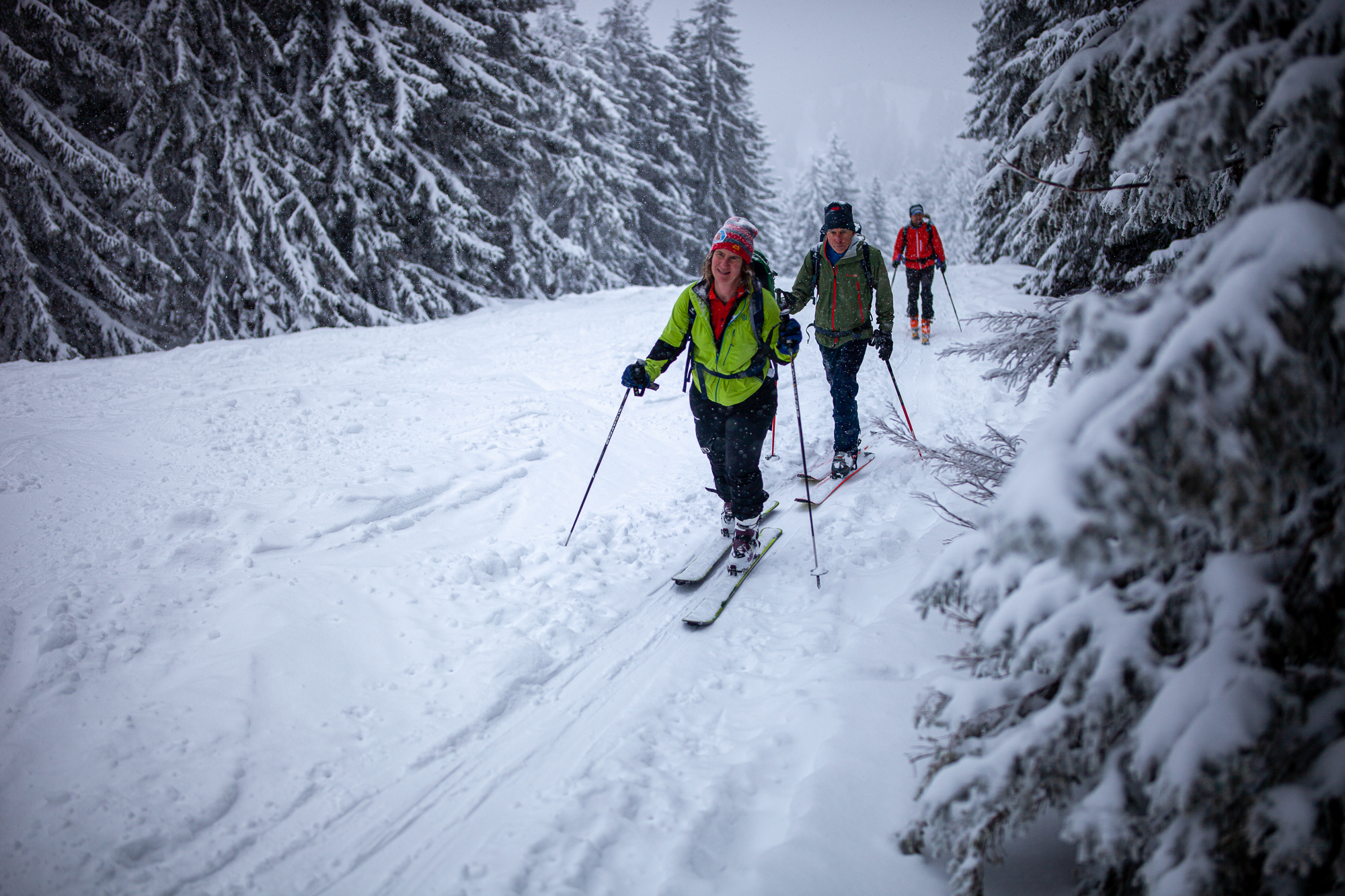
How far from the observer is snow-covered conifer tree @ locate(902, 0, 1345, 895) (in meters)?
1.21

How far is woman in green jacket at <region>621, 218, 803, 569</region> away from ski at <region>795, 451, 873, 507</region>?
1.06 m

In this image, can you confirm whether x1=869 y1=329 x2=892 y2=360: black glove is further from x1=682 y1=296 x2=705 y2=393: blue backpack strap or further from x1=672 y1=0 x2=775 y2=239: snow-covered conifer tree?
x1=672 y1=0 x2=775 y2=239: snow-covered conifer tree

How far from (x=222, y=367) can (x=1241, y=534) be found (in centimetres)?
1121

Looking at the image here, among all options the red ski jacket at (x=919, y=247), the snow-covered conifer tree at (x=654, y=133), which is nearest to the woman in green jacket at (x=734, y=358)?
the red ski jacket at (x=919, y=247)

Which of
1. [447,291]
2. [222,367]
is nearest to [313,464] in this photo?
[222,367]

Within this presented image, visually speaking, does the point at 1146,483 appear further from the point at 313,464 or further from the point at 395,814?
the point at 313,464

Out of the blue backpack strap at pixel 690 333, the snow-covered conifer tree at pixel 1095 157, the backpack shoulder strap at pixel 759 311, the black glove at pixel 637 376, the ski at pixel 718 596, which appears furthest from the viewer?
the black glove at pixel 637 376

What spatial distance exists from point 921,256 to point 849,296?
5669 mm

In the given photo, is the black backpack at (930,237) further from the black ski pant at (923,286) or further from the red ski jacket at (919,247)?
the black ski pant at (923,286)

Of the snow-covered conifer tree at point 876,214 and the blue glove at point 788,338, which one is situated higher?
the snow-covered conifer tree at point 876,214

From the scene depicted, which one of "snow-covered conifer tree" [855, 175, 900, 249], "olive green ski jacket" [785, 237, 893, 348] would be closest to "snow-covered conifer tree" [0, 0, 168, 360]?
"olive green ski jacket" [785, 237, 893, 348]

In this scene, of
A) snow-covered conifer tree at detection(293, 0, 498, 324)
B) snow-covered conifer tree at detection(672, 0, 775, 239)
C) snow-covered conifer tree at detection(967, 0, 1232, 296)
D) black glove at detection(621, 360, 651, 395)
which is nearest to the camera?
snow-covered conifer tree at detection(967, 0, 1232, 296)

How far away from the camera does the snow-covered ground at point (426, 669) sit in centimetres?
238

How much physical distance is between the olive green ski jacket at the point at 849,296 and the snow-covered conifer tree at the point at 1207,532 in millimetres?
4037
